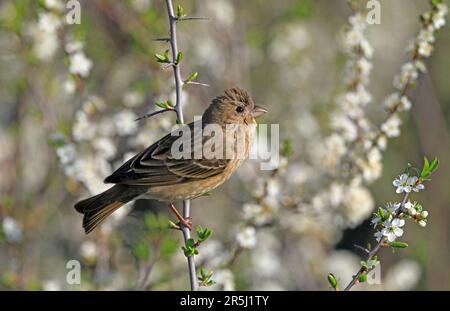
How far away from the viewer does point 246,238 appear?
20.5 ft

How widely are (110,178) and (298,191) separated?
2.28m

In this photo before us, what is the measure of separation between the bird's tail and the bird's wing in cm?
14

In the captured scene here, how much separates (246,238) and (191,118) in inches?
133

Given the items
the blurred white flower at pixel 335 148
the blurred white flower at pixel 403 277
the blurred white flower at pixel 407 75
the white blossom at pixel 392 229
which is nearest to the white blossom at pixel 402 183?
the white blossom at pixel 392 229

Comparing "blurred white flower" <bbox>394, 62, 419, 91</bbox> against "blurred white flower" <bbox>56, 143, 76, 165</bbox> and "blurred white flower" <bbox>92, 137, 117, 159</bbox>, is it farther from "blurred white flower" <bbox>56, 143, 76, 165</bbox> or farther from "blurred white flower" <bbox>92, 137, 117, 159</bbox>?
"blurred white flower" <bbox>56, 143, 76, 165</bbox>

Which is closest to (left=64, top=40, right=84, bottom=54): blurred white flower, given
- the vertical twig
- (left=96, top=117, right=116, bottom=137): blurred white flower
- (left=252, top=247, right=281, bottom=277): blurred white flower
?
(left=96, top=117, right=116, bottom=137): blurred white flower

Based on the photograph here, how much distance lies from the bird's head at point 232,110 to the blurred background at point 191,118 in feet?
1.96

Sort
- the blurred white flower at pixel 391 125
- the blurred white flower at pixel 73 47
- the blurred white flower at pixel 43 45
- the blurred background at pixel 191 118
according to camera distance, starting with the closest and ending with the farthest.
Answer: the blurred white flower at pixel 391 125, the blurred white flower at pixel 73 47, the blurred background at pixel 191 118, the blurred white flower at pixel 43 45

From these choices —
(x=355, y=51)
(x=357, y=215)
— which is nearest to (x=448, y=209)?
(x=357, y=215)

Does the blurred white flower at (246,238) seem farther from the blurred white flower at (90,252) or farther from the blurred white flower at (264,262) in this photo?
the blurred white flower at (264,262)

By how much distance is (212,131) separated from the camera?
573 cm

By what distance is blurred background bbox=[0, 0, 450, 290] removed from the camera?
6785 mm

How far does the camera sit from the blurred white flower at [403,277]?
28.9 ft

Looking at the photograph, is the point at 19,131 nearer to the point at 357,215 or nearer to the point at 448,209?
the point at 357,215
